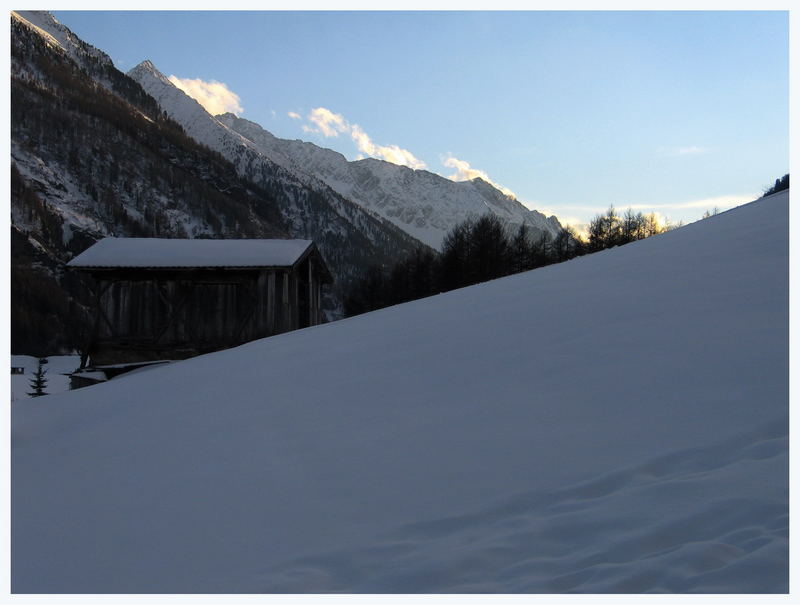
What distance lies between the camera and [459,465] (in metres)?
4.07

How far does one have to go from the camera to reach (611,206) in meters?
53.0

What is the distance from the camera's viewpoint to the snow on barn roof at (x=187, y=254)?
16.8 meters

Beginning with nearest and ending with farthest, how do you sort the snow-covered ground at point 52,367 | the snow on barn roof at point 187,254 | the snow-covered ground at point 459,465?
1. the snow-covered ground at point 459,465
2. the snow on barn roof at point 187,254
3. the snow-covered ground at point 52,367

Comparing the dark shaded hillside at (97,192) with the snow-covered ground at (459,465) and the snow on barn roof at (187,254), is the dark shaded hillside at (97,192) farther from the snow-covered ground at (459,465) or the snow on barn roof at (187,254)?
the snow-covered ground at (459,465)

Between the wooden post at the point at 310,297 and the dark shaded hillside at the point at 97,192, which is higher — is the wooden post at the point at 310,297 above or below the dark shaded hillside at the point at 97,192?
below

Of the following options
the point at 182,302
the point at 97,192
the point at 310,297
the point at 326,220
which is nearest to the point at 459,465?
the point at 182,302

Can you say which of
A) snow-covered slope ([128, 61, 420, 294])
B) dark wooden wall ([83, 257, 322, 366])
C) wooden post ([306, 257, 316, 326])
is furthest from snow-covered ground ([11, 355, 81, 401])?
snow-covered slope ([128, 61, 420, 294])

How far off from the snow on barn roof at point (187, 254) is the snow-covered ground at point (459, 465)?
10.0 metres

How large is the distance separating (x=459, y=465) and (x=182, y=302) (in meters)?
14.5

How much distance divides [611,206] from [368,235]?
4988 inches


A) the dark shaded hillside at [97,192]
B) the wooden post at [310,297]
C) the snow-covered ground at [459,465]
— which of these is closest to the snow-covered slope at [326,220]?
the dark shaded hillside at [97,192]

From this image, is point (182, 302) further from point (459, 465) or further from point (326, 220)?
point (326, 220)

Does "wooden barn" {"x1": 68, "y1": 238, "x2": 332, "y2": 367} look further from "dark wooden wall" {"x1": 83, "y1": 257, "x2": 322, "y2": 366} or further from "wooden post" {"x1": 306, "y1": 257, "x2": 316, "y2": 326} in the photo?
"wooden post" {"x1": 306, "y1": 257, "x2": 316, "y2": 326}

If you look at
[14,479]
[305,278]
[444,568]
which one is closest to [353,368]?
[14,479]
